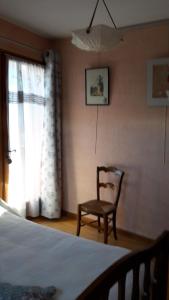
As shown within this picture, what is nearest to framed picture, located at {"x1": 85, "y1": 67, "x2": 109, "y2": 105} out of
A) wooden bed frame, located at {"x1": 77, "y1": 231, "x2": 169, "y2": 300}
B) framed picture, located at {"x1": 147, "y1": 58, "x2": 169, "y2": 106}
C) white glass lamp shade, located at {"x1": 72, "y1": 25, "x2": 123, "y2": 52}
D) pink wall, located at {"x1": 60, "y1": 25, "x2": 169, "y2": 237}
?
pink wall, located at {"x1": 60, "y1": 25, "x2": 169, "y2": 237}

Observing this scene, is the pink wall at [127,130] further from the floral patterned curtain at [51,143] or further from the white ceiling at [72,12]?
the white ceiling at [72,12]

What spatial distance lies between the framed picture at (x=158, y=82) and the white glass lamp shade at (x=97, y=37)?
119 centimetres

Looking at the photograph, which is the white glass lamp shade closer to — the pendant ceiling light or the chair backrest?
the pendant ceiling light

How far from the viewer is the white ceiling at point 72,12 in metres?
2.58

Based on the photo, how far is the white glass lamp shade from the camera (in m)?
1.82

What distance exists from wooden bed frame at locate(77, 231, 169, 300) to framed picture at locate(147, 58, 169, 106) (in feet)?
6.19

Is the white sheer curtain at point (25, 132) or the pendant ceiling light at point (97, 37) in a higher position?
the pendant ceiling light at point (97, 37)

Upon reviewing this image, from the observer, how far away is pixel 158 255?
1391 mm

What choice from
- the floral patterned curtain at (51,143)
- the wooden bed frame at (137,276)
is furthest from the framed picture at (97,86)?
the wooden bed frame at (137,276)

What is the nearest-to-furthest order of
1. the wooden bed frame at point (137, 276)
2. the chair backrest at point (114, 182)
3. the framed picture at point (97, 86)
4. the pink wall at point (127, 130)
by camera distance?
the wooden bed frame at point (137, 276), the pink wall at point (127, 130), the chair backrest at point (114, 182), the framed picture at point (97, 86)

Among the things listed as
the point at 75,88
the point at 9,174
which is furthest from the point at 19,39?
the point at 9,174

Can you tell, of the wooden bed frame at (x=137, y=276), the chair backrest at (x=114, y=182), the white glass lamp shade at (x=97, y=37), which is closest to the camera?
the wooden bed frame at (x=137, y=276)

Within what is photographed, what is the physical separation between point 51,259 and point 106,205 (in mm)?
1607

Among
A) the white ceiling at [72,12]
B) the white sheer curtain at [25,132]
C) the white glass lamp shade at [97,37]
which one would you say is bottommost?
the white sheer curtain at [25,132]
